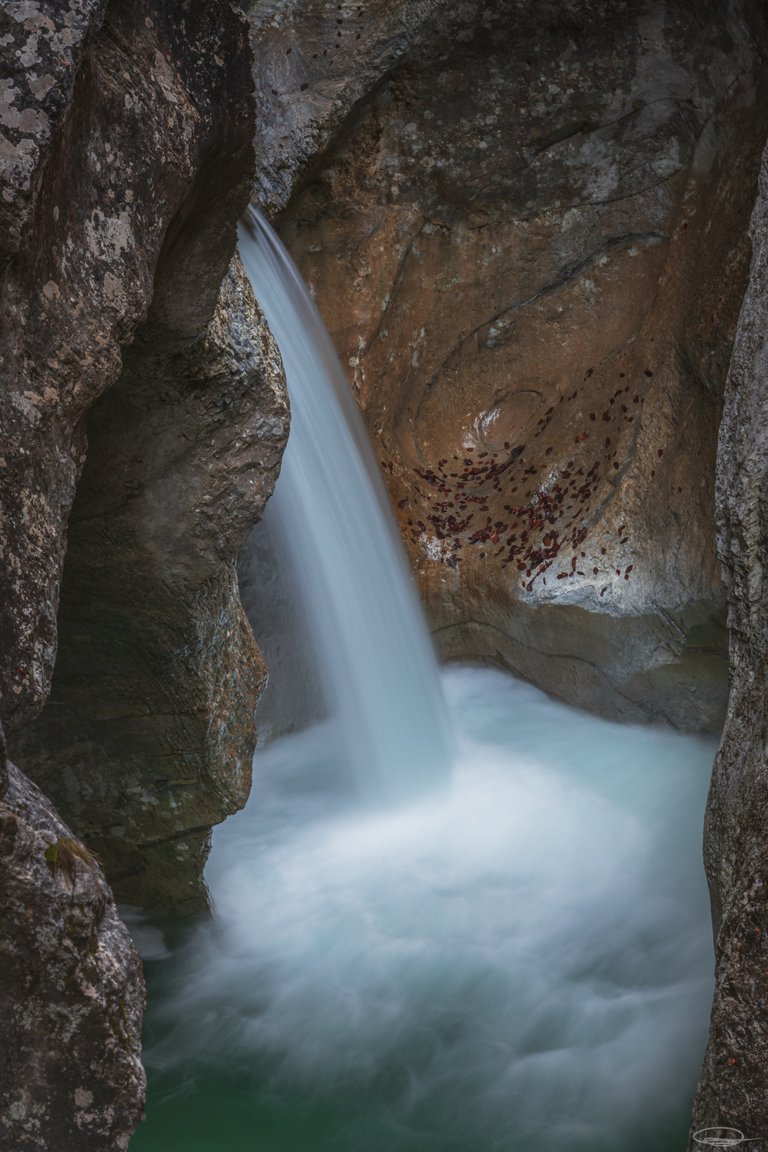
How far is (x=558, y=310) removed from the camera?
270 inches

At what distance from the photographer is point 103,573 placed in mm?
3748

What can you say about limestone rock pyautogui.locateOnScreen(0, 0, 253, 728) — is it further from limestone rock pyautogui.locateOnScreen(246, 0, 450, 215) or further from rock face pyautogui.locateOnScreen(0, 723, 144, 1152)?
limestone rock pyautogui.locateOnScreen(246, 0, 450, 215)

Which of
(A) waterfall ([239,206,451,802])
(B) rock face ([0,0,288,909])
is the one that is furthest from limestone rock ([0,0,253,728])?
(A) waterfall ([239,206,451,802])

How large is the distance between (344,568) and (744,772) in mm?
2914

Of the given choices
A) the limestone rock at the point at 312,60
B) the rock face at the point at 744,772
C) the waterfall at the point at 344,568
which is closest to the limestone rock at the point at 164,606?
the waterfall at the point at 344,568

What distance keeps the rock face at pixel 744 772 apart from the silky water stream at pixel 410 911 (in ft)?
2.96

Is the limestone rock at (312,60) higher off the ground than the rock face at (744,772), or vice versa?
the limestone rock at (312,60)

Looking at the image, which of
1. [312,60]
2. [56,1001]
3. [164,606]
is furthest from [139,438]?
[312,60]

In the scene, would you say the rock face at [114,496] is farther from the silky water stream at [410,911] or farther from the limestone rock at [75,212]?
the silky water stream at [410,911]

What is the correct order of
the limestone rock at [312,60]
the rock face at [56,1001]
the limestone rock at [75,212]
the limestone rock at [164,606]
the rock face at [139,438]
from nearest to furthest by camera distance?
the rock face at [56,1001]
the limestone rock at [75,212]
the rock face at [139,438]
the limestone rock at [164,606]
the limestone rock at [312,60]

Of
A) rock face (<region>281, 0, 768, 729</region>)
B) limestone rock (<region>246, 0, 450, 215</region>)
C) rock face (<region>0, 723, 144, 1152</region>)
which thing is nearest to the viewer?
rock face (<region>0, 723, 144, 1152</region>)

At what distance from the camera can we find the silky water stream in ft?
12.2

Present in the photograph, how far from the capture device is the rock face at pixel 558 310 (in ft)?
19.3

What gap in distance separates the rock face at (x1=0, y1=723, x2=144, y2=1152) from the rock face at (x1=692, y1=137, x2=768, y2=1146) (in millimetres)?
1252
